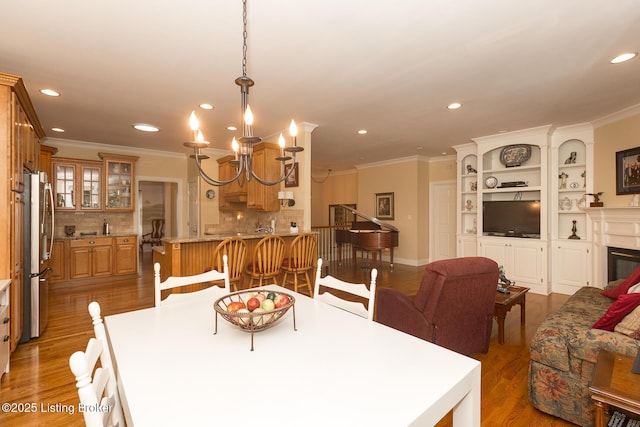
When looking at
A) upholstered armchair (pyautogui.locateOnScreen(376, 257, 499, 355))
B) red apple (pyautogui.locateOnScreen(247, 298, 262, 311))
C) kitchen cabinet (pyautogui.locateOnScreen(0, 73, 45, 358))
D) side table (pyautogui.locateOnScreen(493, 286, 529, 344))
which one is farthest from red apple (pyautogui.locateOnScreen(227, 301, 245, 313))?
side table (pyautogui.locateOnScreen(493, 286, 529, 344))

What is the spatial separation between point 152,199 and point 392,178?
24.0ft

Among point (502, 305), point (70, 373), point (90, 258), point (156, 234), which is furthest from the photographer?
point (156, 234)

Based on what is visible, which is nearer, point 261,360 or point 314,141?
point 261,360

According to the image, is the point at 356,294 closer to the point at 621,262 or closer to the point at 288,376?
the point at 288,376

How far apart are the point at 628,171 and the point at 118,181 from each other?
810 cm

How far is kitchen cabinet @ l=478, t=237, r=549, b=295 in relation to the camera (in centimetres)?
489

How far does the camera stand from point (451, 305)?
2.34 m

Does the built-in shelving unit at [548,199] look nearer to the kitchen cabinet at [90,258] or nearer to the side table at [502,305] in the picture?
the side table at [502,305]

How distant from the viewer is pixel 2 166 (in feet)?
8.06

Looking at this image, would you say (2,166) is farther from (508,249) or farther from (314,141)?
(508,249)

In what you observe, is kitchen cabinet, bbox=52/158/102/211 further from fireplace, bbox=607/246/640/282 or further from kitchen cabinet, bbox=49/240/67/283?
fireplace, bbox=607/246/640/282

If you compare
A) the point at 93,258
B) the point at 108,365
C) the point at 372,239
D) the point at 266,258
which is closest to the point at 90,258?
the point at 93,258

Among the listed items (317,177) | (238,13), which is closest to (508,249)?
(238,13)

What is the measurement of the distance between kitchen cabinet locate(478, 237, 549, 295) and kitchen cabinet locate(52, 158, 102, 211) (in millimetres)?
7184
